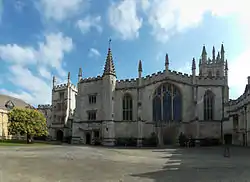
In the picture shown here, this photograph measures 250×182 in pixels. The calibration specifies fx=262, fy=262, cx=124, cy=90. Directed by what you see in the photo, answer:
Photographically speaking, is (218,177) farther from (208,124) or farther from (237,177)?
(208,124)

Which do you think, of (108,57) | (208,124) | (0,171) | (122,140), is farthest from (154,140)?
(0,171)

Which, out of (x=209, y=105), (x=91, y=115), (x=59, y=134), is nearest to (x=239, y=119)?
(x=209, y=105)

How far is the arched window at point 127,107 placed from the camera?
43500mm

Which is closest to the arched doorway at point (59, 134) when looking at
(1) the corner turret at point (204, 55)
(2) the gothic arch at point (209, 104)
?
(2) the gothic arch at point (209, 104)

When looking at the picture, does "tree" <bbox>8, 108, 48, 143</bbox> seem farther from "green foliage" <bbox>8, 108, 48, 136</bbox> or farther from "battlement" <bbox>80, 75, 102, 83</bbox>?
"battlement" <bbox>80, 75, 102, 83</bbox>

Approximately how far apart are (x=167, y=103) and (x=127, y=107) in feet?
21.8

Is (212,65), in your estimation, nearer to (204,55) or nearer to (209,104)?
(204,55)

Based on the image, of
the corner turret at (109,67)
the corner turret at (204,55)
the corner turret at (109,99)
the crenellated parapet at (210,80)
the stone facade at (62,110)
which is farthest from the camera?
the corner turret at (204,55)

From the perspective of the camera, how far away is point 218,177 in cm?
1077

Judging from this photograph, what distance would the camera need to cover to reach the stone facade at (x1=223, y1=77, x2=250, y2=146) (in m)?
32.4

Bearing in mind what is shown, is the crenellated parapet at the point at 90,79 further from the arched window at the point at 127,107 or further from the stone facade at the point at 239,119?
the stone facade at the point at 239,119

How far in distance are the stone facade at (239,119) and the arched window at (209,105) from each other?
7.15 feet

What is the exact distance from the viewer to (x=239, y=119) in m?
35.9

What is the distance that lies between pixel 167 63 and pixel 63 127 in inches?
1174
